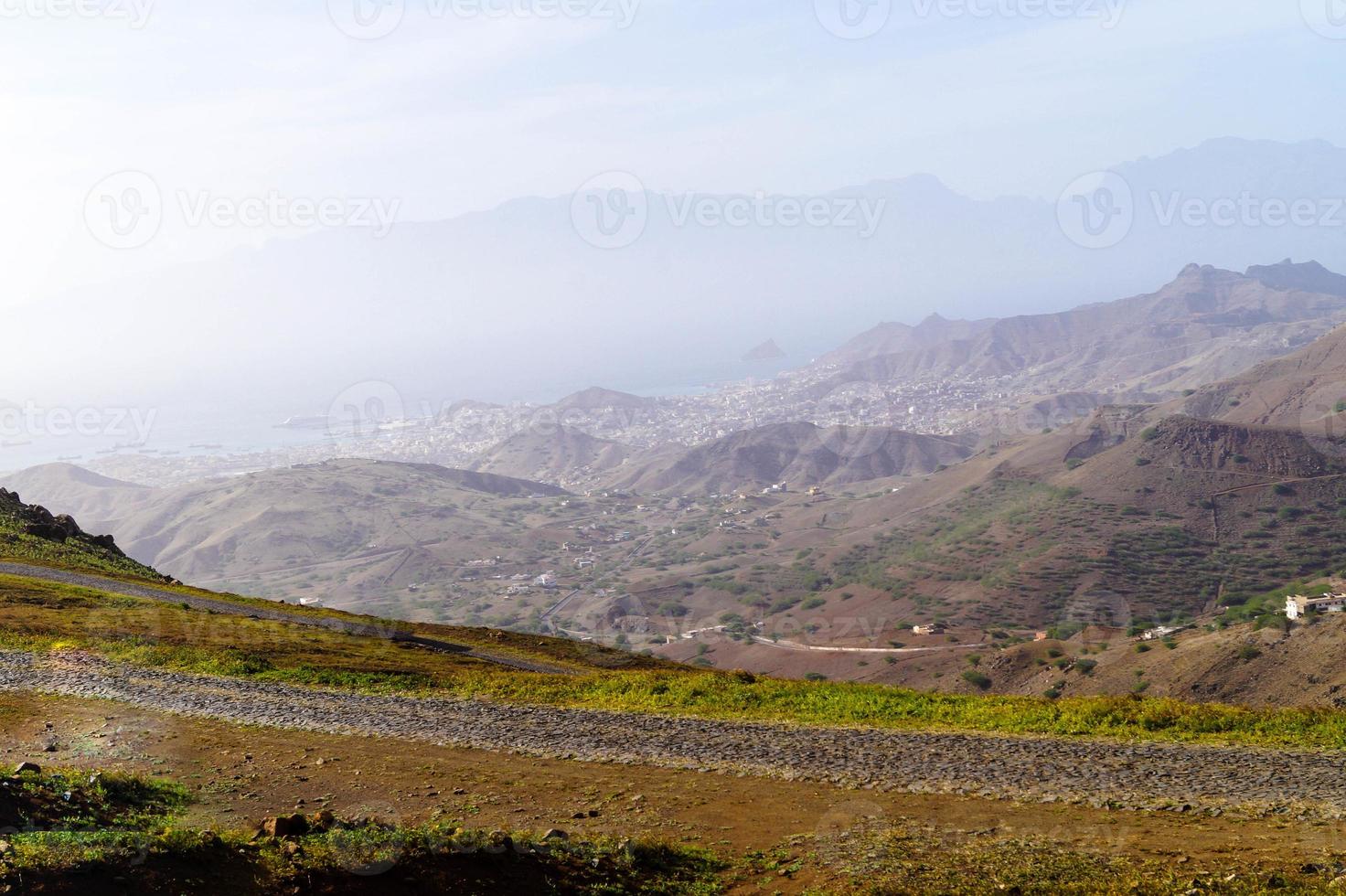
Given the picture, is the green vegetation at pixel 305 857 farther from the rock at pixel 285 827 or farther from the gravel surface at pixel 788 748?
the gravel surface at pixel 788 748

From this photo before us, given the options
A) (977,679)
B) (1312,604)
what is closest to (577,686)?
(977,679)

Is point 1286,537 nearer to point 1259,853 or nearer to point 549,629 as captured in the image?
point 549,629

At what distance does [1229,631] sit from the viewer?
42906 millimetres

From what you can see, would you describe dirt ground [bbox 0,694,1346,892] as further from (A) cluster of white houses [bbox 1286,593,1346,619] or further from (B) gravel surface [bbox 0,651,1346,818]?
(A) cluster of white houses [bbox 1286,593,1346,619]

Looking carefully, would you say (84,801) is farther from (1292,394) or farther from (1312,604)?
(1292,394)

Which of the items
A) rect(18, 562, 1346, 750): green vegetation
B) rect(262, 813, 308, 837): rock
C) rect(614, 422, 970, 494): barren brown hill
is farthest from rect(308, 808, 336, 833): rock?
rect(614, 422, 970, 494): barren brown hill

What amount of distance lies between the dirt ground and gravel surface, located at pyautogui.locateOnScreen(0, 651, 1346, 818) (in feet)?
1.96

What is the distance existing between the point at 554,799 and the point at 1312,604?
57.4 metres

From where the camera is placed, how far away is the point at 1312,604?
53688mm

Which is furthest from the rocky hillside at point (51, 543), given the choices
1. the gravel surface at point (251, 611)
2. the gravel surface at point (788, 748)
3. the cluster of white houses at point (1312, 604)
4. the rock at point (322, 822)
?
the cluster of white houses at point (1312, 604)

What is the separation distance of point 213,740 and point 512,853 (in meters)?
8.55

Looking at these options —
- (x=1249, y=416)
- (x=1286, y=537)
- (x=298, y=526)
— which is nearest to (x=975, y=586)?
(x=1286, y=537)

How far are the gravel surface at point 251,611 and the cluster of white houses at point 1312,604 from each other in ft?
140

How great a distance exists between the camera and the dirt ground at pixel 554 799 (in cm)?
1139
